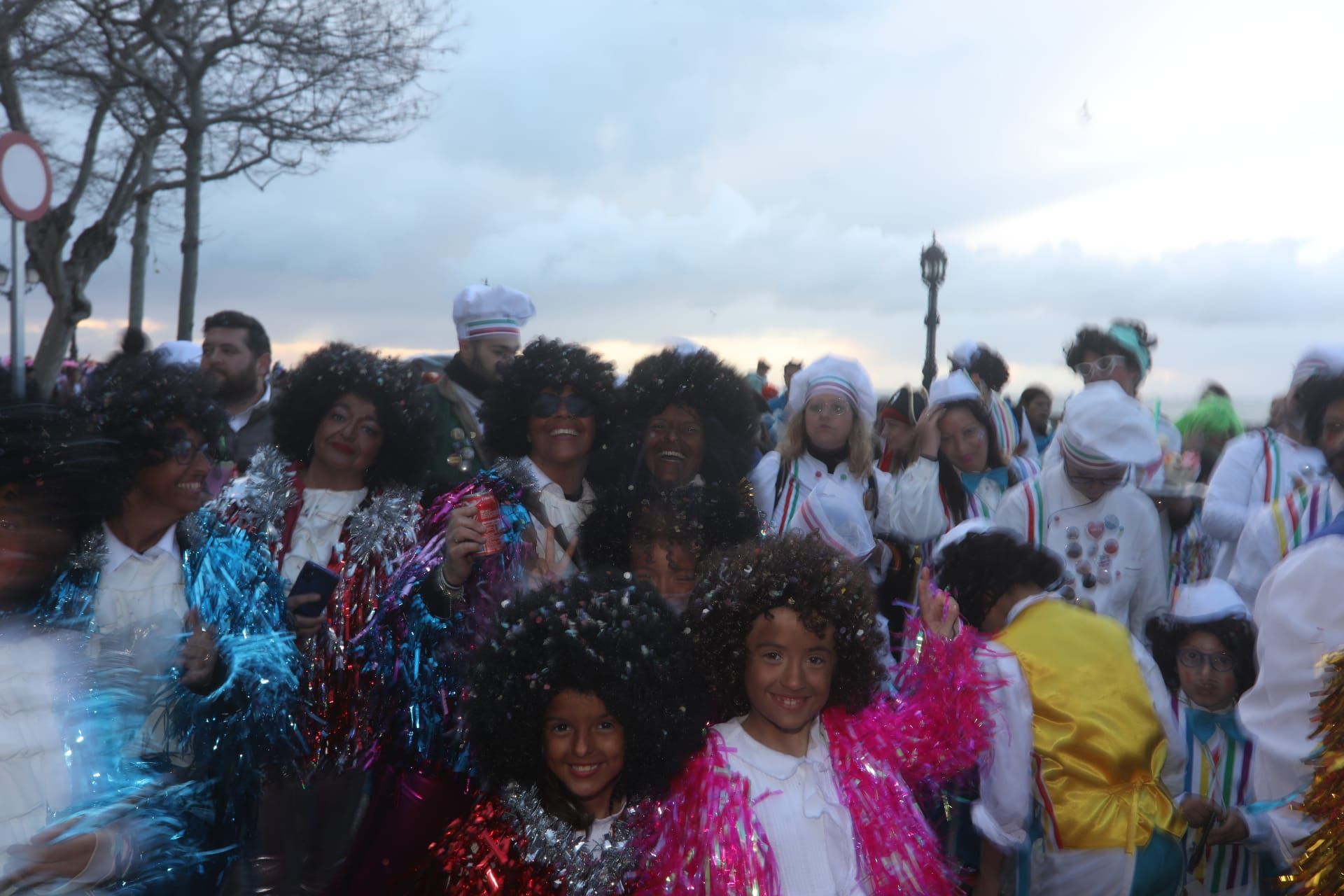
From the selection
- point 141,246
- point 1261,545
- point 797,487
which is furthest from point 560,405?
point 141,246

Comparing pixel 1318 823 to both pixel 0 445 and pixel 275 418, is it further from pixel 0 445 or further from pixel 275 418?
pixel 275 418

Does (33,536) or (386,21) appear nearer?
(33,536)

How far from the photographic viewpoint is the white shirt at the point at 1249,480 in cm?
490

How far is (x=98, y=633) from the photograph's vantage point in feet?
8.87

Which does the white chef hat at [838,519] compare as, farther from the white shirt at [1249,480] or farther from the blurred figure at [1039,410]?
the blurred figure at [1039,410]

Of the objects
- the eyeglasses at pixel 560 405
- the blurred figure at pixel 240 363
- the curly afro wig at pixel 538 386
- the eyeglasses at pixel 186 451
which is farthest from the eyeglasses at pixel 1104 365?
the eyeglasses at pixel 186 451

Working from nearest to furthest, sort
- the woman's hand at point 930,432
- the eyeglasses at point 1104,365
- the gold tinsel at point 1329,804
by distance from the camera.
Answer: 1. the gold tinsel at point 1329,804
2. the woman's hand at point 930,432
3. the eyeglasses at point 1104,365

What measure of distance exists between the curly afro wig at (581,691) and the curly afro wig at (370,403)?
1.22 meters

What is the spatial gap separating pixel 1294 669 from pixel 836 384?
2507 mm

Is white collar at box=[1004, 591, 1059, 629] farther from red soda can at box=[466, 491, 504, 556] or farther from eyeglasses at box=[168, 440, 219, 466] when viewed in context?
eyeglasses at box=[168, 440, 219, 466]

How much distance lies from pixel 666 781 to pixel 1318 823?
1409 millimetres

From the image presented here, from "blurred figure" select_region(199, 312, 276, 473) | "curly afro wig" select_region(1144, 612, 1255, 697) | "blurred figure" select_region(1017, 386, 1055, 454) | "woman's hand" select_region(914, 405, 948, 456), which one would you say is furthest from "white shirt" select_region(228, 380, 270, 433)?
"blurred figure" select_region(1017, 386, 1055, 454)

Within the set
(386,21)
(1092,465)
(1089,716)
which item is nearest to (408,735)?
(1089,716)

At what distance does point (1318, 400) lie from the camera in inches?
151
